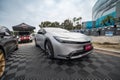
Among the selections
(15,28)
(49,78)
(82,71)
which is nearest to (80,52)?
(82,71)

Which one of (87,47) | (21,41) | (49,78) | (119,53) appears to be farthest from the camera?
(21,41)

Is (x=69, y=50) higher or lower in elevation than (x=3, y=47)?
lower

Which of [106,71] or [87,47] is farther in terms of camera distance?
[87,47]

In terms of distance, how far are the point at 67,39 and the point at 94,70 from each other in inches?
42.6

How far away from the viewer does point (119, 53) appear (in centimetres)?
321

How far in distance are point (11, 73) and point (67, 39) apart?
172cm

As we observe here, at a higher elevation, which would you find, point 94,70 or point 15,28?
point 15,28

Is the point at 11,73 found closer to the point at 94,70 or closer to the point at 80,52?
the point at 80,52

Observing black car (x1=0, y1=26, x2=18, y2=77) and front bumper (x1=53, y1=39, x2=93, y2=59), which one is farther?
front bumper (x1=53, y1=39, x2=93, y2=59)

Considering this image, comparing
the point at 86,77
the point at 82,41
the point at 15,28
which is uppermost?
the point at 15,28

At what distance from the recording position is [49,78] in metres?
1.74

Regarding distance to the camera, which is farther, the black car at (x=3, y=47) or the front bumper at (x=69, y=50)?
the front bumper at (x=69, y=50)

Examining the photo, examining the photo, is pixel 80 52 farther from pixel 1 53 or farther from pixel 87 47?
pixel 1 53

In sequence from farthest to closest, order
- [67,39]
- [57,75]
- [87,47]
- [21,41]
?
[21,41] → [87,47] → [67,39] → [57,75]
